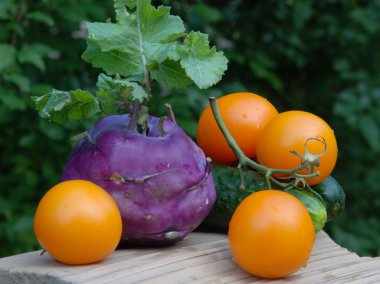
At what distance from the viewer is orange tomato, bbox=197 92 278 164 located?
1.67 metres

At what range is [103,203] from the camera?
1.35 meters

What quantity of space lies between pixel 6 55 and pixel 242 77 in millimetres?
1191

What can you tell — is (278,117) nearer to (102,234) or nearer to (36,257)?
(102,234)

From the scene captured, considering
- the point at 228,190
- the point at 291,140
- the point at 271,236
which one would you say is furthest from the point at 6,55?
the point at 271,236

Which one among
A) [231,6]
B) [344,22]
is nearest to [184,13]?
[231,6]

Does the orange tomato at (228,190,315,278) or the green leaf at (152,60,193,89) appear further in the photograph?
the green leaf at (152,60,193,89)

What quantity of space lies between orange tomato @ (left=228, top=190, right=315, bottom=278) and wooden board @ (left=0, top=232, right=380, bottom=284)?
4 cm

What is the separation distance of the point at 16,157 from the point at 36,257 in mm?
944

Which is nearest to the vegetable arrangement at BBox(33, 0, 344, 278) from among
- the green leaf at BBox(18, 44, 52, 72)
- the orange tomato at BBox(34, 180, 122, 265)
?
the orange tomato at BBox(34, 180, 122, 265)

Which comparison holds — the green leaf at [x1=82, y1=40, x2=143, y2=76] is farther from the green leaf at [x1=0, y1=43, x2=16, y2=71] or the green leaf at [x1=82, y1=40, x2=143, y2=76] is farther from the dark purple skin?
the green leaf at [x1=0, y1=43, x2=16, y2=71]

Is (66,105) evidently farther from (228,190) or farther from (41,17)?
(41,17)

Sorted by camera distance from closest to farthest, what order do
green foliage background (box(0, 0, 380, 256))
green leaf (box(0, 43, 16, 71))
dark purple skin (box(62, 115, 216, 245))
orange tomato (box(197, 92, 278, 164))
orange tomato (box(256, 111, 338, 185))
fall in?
dark purple skin (box(62, 115, 216, 245))
orange tomato (box(256, 111, 338, 185))
orange tomato (box(197, 92, 278, 164))
green leaf (box(0, 43, 16, 71))
green foliage background (box(0, 0, 380, 256))

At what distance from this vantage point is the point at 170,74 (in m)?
1.48

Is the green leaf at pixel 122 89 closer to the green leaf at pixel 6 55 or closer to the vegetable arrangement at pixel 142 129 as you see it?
the vegetable arrangement at pixel 142 129
